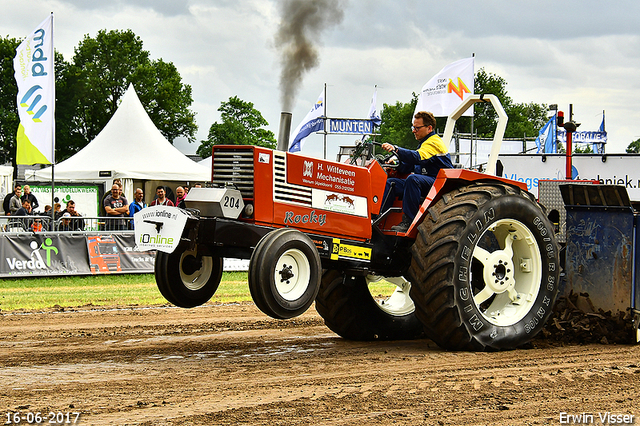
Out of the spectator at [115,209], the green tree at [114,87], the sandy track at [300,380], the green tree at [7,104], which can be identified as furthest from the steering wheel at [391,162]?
the green tree at [114,87]

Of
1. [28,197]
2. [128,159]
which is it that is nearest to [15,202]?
[28,197]

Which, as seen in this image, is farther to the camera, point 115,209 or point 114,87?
point 114,87

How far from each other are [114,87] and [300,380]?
55824mm

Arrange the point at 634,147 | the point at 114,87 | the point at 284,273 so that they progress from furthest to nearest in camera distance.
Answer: the point at 634,147 < the point at 114,87 < the point at 284,273

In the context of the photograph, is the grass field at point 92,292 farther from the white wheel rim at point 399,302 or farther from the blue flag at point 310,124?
the blue flag at point 310,124

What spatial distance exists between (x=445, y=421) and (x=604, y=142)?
3616cm

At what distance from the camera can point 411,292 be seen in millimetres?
6051

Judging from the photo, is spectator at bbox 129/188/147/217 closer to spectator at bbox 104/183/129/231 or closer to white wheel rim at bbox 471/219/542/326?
spectator at bbox 104/183/129/231

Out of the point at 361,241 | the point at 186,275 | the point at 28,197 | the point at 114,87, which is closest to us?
the point at 186,275

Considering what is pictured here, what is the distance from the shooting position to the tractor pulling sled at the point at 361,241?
220 inches

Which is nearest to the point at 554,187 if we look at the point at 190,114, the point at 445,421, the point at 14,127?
the point at 445,421

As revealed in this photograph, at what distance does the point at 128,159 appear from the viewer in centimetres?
2367

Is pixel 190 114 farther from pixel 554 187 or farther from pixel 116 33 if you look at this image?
pixel 554 187

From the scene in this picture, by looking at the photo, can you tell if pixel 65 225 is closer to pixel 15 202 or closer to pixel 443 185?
pixel 15 202
